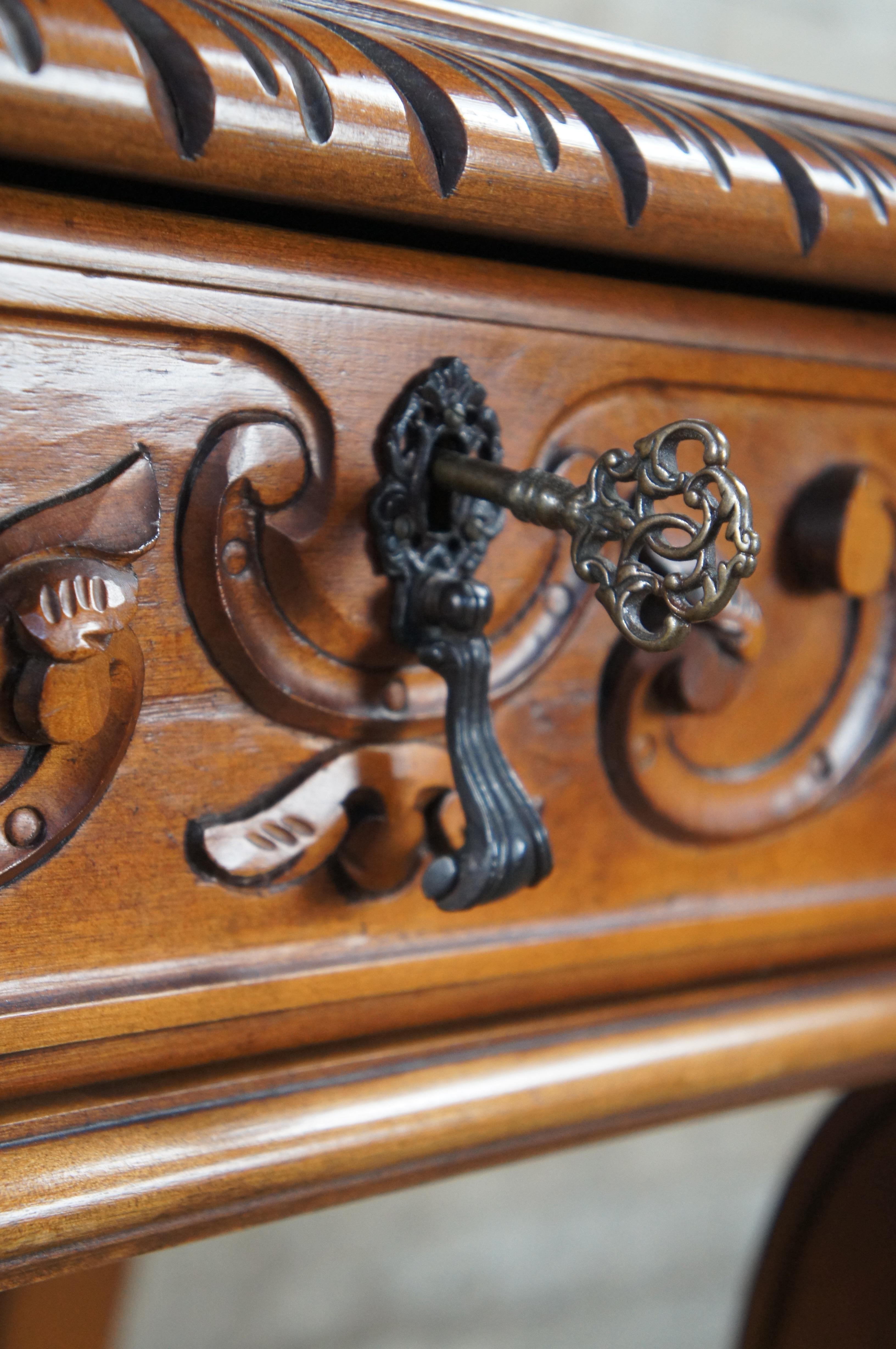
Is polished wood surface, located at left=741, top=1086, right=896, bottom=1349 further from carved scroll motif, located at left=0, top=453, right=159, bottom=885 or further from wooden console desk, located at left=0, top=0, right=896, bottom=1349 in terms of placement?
carved scroll motif, located at left=0, top=453, right=159, bottom=885

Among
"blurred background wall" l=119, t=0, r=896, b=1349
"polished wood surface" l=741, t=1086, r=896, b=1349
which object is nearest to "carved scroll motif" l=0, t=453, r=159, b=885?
"polished wood surface" l=741, t=1086, r=896, b=1349

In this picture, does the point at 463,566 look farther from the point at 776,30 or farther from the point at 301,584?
the point at 776,30

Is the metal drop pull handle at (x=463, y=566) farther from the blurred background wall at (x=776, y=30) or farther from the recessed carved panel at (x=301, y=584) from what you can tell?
the blurred background wall at (x=776, y=30)

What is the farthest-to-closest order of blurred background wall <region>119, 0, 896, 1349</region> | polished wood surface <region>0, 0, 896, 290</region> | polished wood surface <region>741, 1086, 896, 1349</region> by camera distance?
blurred background wall <region>119, 0, 896, 1349</region>, polished wood surface <region>741, 1086, 896, 1349</region>, polished wood surface <region>0, 0, 896, 290</region>

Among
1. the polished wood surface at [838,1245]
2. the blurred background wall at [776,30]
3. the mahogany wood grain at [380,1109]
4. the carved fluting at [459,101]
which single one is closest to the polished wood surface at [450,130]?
the carved fluting at [459,101]

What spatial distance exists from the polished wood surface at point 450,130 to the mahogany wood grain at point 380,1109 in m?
0.20

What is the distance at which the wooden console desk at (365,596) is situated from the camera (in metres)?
0.23

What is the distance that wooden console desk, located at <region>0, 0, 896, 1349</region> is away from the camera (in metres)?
0.23

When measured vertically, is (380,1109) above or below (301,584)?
below

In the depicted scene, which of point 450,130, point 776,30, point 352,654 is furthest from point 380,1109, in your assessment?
point 776,30

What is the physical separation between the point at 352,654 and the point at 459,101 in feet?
0.39

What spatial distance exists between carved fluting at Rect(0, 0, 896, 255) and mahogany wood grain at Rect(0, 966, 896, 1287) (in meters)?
0.20

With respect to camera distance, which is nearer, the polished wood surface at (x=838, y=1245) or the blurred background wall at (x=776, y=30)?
the polished wood surface at (x=838, y=1245)

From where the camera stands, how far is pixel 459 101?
0.79 ft
